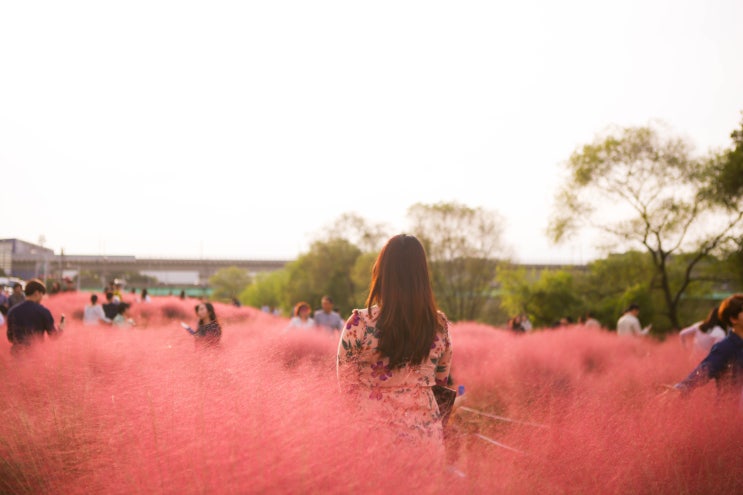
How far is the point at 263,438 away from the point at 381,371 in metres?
0.75

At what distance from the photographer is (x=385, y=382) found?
3.54 m

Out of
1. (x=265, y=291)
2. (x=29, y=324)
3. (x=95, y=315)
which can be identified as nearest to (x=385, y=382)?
(x=29, y=324)

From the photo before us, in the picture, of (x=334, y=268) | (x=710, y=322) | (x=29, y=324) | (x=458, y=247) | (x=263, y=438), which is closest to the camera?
(x=263, y=438)

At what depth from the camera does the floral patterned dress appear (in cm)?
347

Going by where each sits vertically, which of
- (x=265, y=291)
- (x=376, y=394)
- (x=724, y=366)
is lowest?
(x=265, y=291)

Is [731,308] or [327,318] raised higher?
[731,308]

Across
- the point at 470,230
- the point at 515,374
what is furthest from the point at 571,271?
the point at 515,374

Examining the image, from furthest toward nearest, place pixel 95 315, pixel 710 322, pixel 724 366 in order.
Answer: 1. pixel 95 315
2. pixel 710 322
3. pixel 724 366

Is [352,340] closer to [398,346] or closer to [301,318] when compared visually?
[398,346]

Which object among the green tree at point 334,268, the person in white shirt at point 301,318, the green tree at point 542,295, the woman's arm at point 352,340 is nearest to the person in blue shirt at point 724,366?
the woman's arm at point 352,340

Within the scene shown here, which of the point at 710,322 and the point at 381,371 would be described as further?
the point at 710,322

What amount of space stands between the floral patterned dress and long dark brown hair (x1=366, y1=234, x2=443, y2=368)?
0.06 metres

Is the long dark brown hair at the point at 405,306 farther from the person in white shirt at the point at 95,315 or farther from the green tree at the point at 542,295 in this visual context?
the green tree at the point at 542,295

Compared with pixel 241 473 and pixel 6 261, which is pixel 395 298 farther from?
pixel 6 261
